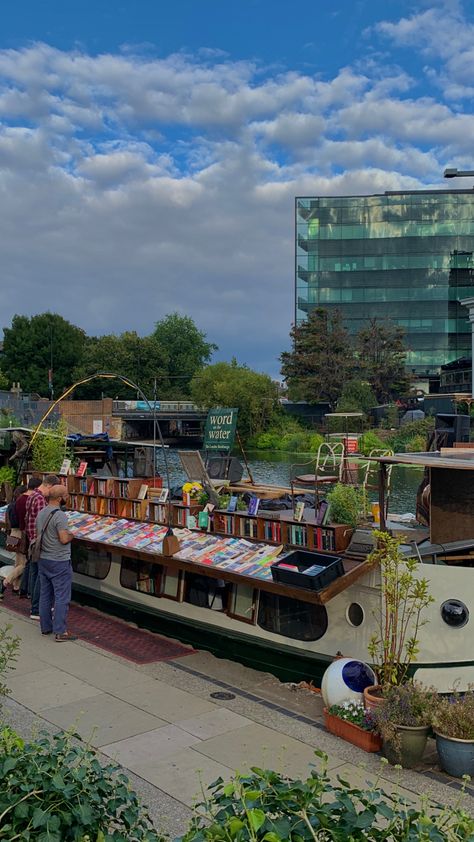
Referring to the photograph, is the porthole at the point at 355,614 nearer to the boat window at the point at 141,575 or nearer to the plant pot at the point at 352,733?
the plant pot at the point at 352,733

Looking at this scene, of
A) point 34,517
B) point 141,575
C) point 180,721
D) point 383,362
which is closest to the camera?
point 180,721

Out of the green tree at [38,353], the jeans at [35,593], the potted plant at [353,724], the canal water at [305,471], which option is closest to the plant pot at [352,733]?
the potted plant at [353,724]

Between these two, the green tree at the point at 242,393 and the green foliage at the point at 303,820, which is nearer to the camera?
the green foliage at the point at 303,820

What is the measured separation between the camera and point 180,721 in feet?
23.9

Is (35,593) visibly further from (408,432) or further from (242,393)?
(242,393)

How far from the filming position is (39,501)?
36.4 ft

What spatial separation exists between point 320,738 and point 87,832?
384cm

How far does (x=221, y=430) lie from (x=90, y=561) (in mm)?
3450

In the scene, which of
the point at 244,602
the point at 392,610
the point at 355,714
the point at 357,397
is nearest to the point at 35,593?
the point at 244,602

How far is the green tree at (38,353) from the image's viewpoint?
86.4 meters

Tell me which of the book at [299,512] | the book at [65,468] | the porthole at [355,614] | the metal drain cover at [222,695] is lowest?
the metal drain cover at [222,695]

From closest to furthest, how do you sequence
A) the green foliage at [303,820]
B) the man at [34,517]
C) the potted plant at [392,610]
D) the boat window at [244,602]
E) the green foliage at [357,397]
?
the green foliage at [303,820]
the potted plant at [392,610]
the boat window at [244,602]
the man at [34,517]
the green foliage at [357,397]

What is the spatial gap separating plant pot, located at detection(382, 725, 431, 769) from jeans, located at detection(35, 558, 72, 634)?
16.7ft

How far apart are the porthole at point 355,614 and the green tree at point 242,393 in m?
55.6
